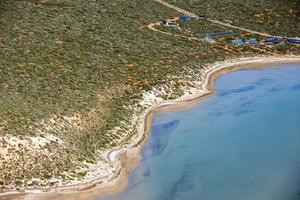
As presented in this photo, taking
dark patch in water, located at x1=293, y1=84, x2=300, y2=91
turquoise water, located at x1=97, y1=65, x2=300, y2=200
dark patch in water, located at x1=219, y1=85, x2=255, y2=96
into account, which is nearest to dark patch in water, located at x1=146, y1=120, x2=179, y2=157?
turquoise water, located at x1=97, y1=65, x2=300, y2=200

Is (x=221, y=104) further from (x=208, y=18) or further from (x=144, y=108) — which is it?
(x=208, y=18)

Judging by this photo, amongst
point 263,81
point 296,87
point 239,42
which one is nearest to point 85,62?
point 263,81

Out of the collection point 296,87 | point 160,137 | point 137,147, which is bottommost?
point 160,137

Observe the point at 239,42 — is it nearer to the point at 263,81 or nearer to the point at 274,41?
the point at 274,41

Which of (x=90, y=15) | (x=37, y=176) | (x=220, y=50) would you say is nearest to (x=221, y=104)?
(x=220, y=50)

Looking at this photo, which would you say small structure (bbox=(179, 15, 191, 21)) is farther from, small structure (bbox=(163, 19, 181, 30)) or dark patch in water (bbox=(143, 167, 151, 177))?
dark patch in water (bbox=(143, 167, 151, 177))
